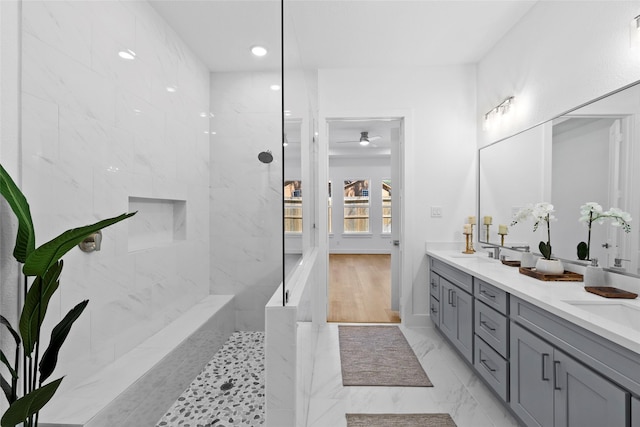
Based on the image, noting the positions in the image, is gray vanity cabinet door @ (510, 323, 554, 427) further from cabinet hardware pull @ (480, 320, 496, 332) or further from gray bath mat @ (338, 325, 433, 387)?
gray bath mat @ (338, 325, 433, 387)

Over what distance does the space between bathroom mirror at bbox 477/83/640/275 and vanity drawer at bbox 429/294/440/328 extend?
78 cm

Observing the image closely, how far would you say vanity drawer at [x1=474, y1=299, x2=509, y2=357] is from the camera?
69.9 inches

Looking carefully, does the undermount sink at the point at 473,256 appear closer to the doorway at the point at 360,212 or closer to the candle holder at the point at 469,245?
the candle holder at the point at 469,245

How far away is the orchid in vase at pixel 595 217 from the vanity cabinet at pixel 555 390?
634mm

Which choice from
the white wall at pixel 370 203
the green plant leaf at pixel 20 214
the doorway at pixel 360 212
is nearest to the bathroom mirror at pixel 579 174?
the doorway at pixel 360 212

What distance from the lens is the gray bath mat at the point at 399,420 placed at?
1.73 meters

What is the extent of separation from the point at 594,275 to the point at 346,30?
91.3 inches

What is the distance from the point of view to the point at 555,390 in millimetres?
1355

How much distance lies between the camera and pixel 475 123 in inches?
124

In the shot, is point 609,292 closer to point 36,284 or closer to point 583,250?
point 583,250

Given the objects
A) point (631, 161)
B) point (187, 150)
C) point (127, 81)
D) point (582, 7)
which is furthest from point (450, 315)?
point (127, 81)

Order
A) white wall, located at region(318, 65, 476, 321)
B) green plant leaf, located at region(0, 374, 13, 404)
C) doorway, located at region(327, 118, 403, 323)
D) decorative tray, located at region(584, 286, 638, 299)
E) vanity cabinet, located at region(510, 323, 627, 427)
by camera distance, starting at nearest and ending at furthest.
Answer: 1. green plant leaf, located at region(0, 374, 13, 404)
2. vanity cabinet, located at region(510, 323, 627, 427)
3. decorative tray, located at region(584, 286, 638, 299)
4. white wall, located at region(318, 65, 476, 321)
5. doorway, located at region(327, 118, 403, 323)

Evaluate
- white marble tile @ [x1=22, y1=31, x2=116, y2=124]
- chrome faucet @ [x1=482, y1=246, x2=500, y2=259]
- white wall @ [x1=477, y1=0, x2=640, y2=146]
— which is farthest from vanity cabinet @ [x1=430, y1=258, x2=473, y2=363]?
white marble tile @ [x1=22, y1=31, x2=116, y2=124]

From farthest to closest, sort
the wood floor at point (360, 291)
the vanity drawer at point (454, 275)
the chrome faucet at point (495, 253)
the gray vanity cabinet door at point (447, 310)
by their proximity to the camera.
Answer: the wood floor at point (360, 291)
the chrome faucet at point (495, 253)
the gray vanity cabinet door at point (447, 310)
the vanity drawer at point (454, 275)
